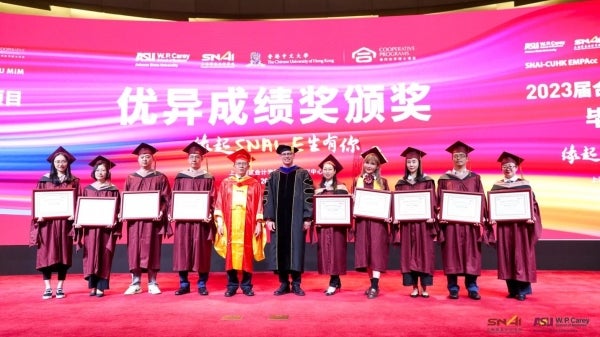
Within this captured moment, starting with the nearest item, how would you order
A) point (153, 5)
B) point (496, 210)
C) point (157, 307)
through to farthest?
point (157, 307) → point (496, 210) → point (153, 5)

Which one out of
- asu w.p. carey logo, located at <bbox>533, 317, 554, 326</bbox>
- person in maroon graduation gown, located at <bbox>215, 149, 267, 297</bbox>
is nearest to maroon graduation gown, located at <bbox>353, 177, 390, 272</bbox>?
person in maroon graduation gown, located at <bbox>215, 149, 267, 297</bbox>

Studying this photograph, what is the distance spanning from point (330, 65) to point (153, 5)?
10.0ft

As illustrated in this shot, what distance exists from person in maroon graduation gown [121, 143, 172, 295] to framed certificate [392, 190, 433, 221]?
2279mm

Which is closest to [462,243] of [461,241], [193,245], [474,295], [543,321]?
[461,241]

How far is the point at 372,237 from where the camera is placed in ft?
14.6

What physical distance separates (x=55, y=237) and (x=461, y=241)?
3.91 metres

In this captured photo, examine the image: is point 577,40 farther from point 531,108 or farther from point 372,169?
point 372,169

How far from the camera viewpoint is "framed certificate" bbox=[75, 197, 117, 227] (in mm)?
4508

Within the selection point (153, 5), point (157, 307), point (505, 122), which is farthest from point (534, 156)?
point (153, 5)

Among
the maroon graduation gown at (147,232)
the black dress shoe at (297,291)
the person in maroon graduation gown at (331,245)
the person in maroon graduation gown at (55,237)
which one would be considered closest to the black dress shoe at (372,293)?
the person in maroon graduation gown at (331,245)

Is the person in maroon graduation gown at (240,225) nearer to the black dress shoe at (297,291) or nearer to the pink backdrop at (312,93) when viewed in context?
the black dress shoe at (297,291)

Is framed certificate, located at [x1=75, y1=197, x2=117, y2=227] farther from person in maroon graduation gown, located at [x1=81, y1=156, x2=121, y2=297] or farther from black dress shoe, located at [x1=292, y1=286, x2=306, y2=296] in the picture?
black dress shoe, located at [x1=292, y1=286, x2=306, y2=296]

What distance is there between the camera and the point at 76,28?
20.4 feet

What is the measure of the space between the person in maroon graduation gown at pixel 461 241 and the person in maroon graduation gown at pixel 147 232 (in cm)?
271
